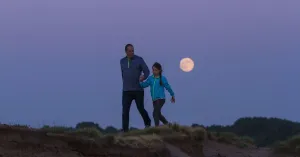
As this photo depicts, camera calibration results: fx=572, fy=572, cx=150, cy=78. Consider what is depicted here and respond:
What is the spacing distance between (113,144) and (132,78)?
2895 mm

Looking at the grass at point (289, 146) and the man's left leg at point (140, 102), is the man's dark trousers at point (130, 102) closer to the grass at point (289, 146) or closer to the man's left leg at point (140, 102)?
the man's left leg at point (140, 102)

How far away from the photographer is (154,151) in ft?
35.3

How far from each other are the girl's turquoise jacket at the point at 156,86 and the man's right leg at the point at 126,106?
0.41m

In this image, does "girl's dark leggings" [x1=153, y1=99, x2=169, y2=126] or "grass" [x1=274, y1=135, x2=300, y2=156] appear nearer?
"girl's dark leggings" [x1=153, y1=99, x2=169, y2=126]

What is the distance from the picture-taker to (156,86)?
43.7 feet

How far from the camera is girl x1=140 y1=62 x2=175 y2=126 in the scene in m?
13.3

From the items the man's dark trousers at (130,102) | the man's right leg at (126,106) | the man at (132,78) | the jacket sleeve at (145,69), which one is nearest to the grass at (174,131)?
the man's dark trousers at (130,102)

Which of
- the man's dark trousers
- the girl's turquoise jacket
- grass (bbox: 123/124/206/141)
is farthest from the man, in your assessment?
grass (bbox: 123/124/206/141)

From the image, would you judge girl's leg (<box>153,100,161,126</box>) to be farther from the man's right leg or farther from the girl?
the man's right leg

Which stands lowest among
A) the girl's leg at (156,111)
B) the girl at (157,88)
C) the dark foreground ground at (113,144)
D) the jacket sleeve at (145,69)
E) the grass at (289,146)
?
the grass at (289,146)

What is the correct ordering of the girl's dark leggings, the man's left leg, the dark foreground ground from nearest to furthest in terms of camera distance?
the dark foreground ground < the man's left leg < the girl's dark leggings

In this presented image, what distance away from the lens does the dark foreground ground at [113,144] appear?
9256mm

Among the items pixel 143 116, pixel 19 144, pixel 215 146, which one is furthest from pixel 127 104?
pixel 19 144

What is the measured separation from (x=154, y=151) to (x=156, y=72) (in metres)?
3.05
